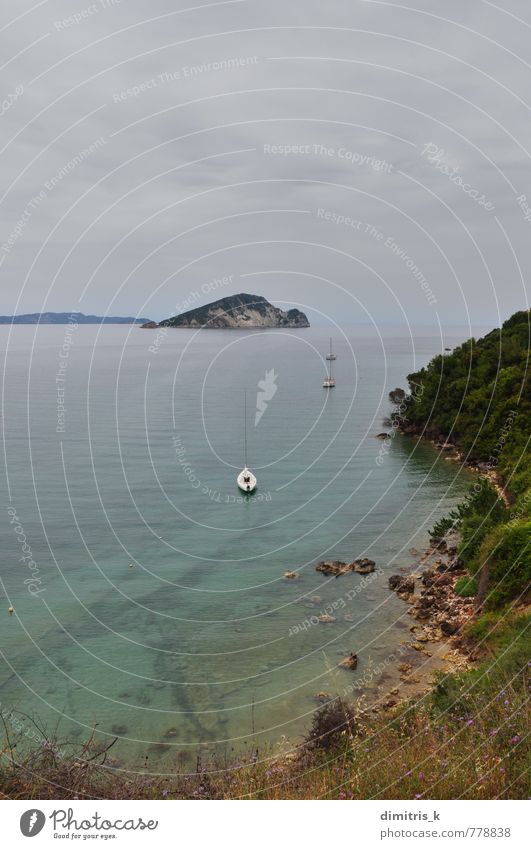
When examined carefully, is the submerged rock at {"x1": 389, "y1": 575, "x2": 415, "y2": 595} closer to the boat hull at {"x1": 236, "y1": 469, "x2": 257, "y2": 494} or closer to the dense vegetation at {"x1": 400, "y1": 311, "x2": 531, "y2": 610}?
the dense vegetation at {"x1": 400, "y1": 311, "x2": 531, "y2": 610}

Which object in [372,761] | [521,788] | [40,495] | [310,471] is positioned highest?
[521,788]

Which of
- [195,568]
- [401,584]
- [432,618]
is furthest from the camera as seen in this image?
[195,568]

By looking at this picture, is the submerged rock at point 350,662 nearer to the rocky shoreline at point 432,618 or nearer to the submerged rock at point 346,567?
the rocky shoreline at point 432,618

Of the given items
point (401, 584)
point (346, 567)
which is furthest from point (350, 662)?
point (346, 567)

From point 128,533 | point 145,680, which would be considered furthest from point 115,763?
point 128,533

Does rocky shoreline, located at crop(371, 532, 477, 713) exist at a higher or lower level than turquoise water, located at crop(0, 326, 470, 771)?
higher

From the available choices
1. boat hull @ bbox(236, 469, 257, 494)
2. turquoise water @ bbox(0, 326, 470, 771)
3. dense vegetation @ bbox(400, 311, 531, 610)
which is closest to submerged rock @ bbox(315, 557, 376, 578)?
turquoise water @ bbox(0, 326, 470, 771)

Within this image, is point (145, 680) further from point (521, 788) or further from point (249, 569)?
point (521, 788)

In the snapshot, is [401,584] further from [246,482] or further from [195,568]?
[246,482]
